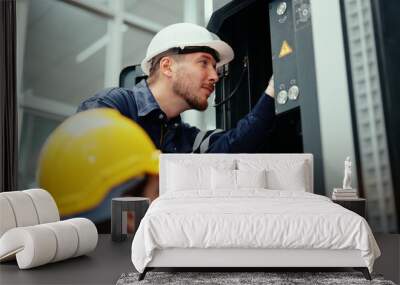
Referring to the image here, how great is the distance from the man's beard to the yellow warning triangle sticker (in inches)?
35.1

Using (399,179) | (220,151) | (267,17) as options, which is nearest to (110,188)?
(220,151)

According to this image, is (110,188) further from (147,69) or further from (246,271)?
(246,271)

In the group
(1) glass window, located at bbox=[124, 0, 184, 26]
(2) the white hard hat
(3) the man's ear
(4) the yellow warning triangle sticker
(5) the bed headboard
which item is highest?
(1) glass window, located at bbox=[124, 0, 184, 26]

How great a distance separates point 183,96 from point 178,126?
0.31 m

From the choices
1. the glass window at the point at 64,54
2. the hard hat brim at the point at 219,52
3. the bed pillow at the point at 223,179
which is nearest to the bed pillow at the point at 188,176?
the bed pillow at the point at 223,179

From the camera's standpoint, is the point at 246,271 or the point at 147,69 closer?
the point at 246,271

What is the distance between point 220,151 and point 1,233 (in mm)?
2191

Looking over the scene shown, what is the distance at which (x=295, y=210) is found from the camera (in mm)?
2680

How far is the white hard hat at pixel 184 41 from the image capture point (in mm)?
4328

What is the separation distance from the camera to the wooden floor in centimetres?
280

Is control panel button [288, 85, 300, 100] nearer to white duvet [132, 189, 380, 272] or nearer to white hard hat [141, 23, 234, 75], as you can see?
white hard hat [141, 23, 234, 75]

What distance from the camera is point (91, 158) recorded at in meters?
4.33

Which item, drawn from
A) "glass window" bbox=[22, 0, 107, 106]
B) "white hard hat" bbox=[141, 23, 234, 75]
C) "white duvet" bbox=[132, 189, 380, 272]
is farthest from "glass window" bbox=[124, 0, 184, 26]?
"white duvet" bbox=[132, 189, 380, 272]

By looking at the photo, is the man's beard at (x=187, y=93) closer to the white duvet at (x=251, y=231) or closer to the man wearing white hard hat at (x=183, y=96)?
the man wearing white hard hat at (x=183, y=96)
